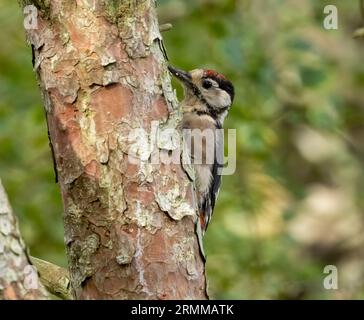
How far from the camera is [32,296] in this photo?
279cm

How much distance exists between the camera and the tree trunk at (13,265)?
8.89 ft

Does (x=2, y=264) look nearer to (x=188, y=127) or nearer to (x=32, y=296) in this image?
(x=32, y=296)

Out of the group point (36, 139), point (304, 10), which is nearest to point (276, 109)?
point (304, 10)

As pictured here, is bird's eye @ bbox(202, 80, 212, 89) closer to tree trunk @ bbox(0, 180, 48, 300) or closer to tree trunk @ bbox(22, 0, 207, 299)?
tree trunk @ bbox(22, 0, 207, 299)

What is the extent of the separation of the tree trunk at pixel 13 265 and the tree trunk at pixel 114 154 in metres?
0.71

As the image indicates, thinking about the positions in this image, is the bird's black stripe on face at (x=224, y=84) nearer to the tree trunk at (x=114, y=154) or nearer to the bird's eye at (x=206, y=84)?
the bird's eye at (x=206, y=84)

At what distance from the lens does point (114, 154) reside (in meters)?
3.53

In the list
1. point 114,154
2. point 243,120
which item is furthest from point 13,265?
point 243,120

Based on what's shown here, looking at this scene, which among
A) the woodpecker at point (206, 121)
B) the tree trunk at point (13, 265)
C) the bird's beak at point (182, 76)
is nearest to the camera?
the tree trunk at point (13, 265)

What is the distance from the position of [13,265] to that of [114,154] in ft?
2.99

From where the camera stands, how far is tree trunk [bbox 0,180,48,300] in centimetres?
271

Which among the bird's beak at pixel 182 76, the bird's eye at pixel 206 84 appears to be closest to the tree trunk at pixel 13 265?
the bird's beak at pixel 182 76

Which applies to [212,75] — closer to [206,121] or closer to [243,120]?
[206,121]
